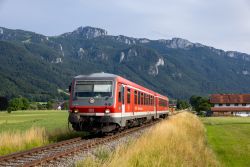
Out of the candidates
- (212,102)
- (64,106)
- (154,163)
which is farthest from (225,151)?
(64,106)

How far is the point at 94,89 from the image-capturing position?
66.0ft

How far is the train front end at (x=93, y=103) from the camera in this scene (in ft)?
64.1

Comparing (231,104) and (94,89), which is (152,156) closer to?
(94,89)

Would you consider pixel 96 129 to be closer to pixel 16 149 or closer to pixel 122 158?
pixel 16 149

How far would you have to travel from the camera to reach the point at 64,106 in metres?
169

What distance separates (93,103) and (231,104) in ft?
384

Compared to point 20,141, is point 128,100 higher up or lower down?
higher up

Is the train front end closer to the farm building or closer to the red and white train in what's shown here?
the red and white train

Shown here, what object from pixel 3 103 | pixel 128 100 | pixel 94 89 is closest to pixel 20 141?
pixel 94 89

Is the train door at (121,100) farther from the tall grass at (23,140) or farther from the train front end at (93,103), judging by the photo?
the tall grass at (23,140)

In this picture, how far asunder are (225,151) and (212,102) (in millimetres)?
110311

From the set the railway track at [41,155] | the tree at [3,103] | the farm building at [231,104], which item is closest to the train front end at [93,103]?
the railway track at [41,155]

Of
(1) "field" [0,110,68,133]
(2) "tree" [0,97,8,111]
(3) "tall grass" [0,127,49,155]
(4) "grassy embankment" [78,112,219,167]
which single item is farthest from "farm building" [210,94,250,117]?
(4) "grassy embankment" [78,112,219,167]

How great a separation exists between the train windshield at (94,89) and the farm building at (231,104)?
110m
